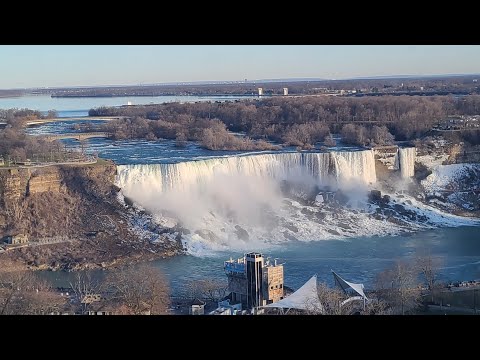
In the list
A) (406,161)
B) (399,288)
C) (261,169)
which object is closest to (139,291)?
(399,288)

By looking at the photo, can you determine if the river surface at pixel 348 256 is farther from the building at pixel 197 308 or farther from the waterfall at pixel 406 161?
the waterfall at pixel 406 161

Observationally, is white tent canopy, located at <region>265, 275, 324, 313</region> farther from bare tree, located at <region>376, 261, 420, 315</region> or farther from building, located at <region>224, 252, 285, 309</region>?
building, located at <region>224, 252, 285, 309</region>

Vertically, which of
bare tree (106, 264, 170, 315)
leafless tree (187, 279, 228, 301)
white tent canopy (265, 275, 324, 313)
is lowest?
leafless tree (187, 279, 228, 301)

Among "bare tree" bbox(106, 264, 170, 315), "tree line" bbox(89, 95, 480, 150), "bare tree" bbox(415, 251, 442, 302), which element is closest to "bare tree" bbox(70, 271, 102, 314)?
"bare tree" bbox(106, 264, 170, 315)

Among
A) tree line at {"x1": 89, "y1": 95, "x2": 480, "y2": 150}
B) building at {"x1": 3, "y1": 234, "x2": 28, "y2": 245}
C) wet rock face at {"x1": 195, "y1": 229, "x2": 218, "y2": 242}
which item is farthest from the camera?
tree line at {"x1": 89, "y1": 95, "x2": 480, "y2": 150}
